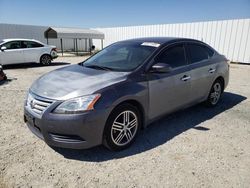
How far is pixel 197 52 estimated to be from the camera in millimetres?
4492

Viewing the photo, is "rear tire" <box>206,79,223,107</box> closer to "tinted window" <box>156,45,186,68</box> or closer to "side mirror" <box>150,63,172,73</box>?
"tinted window" <box>156,45,186,68</box>

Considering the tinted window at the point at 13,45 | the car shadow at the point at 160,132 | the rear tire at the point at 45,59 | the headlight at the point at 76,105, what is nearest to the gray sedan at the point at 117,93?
the headlight at the point at 76,105

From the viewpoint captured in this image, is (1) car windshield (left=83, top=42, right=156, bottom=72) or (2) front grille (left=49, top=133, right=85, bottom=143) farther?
(1) car windshield (left=83, top=42, right=156, bottom=72)

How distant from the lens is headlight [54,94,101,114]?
104 inches

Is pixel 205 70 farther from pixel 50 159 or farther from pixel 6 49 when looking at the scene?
pixel 6 49

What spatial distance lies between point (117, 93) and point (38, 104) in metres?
1.06

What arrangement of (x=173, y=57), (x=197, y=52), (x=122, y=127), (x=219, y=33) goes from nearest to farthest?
(x=122, y=127) < (x=173, y=57) < (x=197, y=52) < (x=219, y=33)

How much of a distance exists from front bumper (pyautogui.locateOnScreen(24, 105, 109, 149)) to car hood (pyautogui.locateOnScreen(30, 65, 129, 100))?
0.88ft

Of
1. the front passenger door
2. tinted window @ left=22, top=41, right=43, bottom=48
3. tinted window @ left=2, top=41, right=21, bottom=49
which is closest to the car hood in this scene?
the front passenger door

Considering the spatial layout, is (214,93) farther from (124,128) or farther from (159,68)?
(124,128)

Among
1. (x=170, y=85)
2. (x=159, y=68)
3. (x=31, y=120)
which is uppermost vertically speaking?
(x=159, y=68)

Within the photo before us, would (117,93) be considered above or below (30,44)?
above

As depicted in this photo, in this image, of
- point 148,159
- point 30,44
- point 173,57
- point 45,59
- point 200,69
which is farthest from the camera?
point 45,59

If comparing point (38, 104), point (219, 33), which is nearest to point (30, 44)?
point (38, 104)
